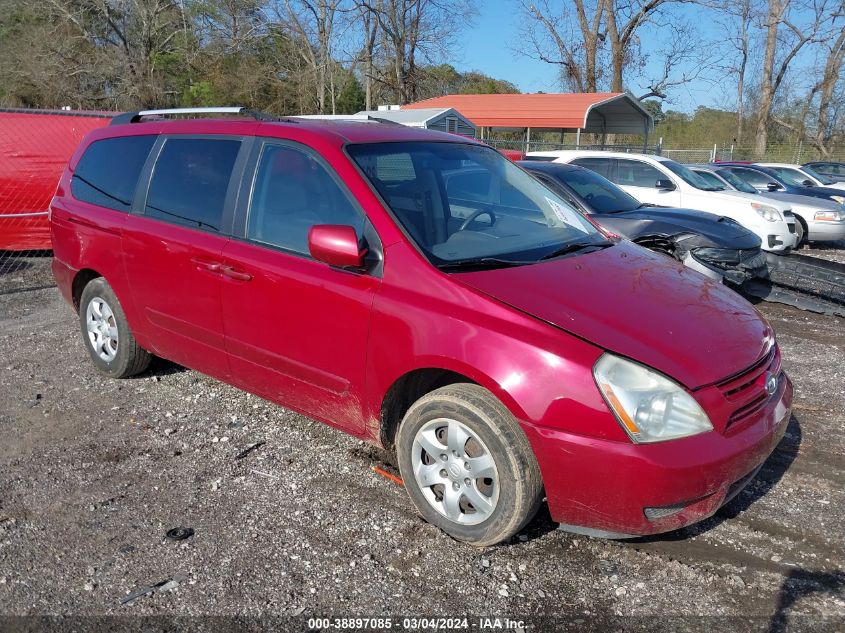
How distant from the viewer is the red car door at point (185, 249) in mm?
3908

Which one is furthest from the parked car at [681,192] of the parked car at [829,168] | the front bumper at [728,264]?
the parked car at [829,168]

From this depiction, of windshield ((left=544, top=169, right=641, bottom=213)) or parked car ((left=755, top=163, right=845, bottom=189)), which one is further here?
parked car ((left=755, top=163, right=845, bottom=189))

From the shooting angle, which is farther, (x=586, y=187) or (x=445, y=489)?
(x=586, y=187)

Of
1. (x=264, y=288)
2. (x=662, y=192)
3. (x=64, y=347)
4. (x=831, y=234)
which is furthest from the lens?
(x=831, y=234)

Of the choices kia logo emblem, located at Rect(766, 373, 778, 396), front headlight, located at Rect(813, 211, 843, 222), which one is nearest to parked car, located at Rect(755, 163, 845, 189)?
front headlight, located at Rect(813, 211, 843, 222)

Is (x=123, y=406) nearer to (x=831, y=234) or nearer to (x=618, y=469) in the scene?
(x=618, y=469)

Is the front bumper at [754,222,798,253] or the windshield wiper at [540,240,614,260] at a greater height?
the windshield wiper at [540,240,614,260]

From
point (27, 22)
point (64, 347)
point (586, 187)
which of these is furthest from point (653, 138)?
point (64, 347)

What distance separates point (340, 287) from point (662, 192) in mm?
8962

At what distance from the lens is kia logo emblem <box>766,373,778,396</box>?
10.1 ft

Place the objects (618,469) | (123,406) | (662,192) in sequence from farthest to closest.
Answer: (662,192) → (123,406) → (618,469)

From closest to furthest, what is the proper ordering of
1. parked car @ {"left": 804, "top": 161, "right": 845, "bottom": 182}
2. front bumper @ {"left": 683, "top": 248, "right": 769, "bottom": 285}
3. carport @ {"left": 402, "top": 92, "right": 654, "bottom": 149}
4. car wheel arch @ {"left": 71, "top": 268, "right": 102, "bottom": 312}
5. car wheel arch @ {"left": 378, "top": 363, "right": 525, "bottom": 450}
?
car wheel arch @ {"left": 378, "top": 363, "right": 525, "bottom": 450} → car wheel arch @ {"left": 71, "top": 268, "right": 102, "bottom": 312} → front bumper @ {"left": 683, "top": 248, "right": 769, "bottom": 285} → carport @ {"left": 402, "top": 92, "right": 654, "bottom": 149} → parked car @ {"left": 804, "top": 161, "right": 845, "bottom": 182}

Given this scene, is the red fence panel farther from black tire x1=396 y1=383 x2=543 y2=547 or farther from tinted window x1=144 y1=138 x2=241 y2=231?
black tire x1=396 y1=383 x2=543 y2=547

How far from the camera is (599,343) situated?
8.91 ft
